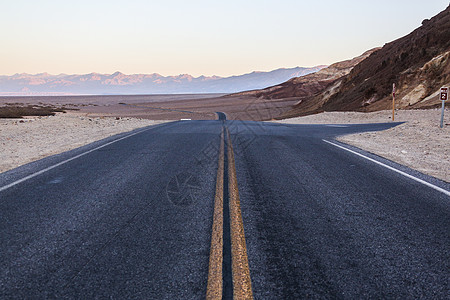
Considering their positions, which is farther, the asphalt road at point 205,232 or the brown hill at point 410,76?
the brown hill at point 410,76

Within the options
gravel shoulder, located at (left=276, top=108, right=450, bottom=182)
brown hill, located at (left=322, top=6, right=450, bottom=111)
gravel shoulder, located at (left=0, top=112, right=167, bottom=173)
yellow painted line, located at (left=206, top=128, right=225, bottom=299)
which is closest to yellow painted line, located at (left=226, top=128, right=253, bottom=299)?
Result: yellow painted line, located at (left=206, top=128, right=225, bottom=299)

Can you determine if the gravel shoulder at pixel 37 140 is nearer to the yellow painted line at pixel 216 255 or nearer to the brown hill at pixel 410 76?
the yellow painted line at pixel 216 255

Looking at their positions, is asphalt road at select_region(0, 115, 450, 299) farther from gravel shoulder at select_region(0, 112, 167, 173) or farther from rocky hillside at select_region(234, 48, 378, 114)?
rocky hillside at select_region(234, 48, 378, 114)

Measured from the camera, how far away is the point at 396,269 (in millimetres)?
3473

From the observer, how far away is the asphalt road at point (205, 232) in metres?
3.21

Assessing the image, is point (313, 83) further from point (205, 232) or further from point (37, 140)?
point (205, 232)

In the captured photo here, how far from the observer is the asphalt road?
10.5 feet

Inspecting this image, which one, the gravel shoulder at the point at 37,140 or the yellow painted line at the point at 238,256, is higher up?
the yellow painted line at the point at 238,256

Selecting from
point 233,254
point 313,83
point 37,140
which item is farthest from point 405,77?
point 313,83

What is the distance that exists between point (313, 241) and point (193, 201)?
2.20m

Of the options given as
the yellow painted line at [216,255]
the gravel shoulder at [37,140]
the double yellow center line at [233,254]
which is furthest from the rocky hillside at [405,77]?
the yellow painted line at [216,255]

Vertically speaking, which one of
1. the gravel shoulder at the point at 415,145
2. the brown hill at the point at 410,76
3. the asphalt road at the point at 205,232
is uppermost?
the brown hill at the point at 410,76

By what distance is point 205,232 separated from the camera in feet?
14.4

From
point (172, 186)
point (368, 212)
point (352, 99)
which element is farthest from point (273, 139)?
point (352, 99)
